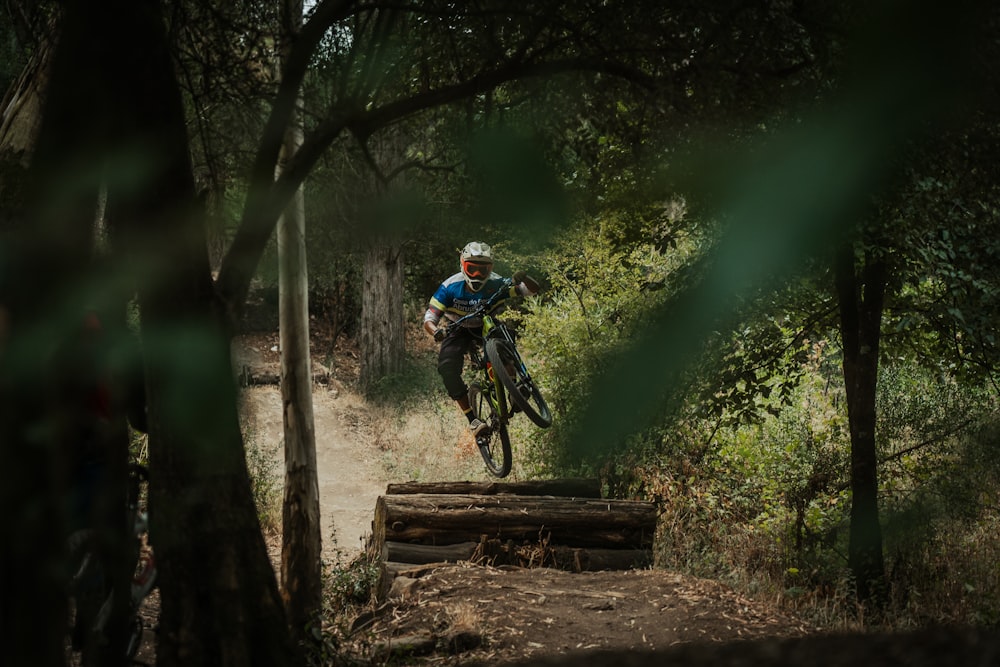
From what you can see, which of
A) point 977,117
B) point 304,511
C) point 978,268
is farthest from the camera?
point 304,511

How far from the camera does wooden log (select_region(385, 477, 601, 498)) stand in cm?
959

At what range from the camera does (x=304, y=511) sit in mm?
7117

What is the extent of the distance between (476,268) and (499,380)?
1.61 m

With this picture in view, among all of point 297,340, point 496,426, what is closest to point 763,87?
point 297,340

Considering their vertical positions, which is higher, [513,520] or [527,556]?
[513,520]

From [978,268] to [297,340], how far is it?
4.89 meters

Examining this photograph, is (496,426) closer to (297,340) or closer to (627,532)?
(627,532)

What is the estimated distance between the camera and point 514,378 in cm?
1038

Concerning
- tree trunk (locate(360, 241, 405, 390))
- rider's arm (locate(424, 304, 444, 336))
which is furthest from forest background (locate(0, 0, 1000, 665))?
tree trunk (locate(360, 241, 405, 390))

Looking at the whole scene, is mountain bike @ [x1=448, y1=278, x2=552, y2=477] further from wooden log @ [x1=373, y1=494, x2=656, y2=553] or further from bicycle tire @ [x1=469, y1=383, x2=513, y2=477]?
wooden log @ [x1=373, y1=494, x2=656, y2=553]

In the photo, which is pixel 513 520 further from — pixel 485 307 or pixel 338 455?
pixel 338 455

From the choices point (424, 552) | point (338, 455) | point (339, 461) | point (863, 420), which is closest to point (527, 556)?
point (424, 552)

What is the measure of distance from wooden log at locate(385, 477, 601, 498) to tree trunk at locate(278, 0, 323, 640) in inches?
95.1

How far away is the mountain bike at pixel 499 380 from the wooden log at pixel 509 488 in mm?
740
